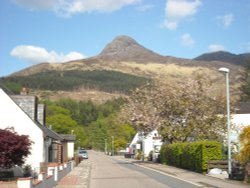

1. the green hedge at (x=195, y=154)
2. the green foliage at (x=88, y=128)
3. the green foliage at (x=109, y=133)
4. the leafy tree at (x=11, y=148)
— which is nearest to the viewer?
the leafy tree at (x=11, y=148)

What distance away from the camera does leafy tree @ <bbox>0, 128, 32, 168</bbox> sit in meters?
25.5

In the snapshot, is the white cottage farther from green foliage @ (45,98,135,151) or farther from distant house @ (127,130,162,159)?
green foliage @ (45,98,135,151)

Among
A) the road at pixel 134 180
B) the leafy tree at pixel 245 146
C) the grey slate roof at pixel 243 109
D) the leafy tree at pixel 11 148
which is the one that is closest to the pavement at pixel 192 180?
the road at pixel 134 180

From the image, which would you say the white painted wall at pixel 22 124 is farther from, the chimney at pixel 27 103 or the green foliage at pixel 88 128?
the green foliage at pixel 88 128

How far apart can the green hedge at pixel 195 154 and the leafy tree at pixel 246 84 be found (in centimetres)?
5642

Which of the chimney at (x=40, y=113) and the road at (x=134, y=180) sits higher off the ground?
the chimney at (x=40, y=113)

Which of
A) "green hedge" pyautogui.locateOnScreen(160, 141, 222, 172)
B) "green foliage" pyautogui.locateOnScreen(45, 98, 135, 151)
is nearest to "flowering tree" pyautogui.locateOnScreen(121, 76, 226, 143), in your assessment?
"green hedge" pyautogui.locateOnScreen(160, 141, 222, 172)

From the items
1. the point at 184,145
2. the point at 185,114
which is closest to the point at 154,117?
the point at 185,114

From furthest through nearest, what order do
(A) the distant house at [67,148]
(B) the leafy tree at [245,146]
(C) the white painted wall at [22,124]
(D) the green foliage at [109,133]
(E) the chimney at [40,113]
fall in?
(D) the green foliage at [109,133]
(A) the distant house at [67,148]
(E) the chimney at [40,113]
(C) the white painted wall at [22,124]
(B) the leafy tree at [245,146]

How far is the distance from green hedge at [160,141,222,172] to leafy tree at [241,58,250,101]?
5642 centimetres

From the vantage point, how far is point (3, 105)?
1256 inches

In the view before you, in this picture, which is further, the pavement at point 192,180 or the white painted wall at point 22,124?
the white painted wall at point 22,124

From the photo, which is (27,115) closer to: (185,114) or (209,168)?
(209,168)

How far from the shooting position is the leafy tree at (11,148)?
25.5 meters
